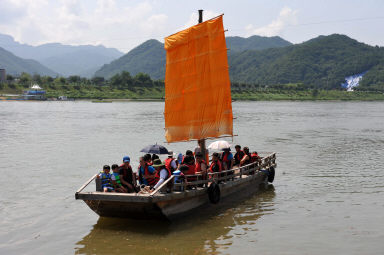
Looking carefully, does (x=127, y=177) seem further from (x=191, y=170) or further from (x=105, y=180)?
(x=191, y=170)

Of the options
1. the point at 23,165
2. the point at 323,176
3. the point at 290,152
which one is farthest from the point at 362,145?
the point at 23,165

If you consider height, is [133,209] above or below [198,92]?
below

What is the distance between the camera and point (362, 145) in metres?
39.1

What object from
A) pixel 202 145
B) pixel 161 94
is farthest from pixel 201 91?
pixel 161 94

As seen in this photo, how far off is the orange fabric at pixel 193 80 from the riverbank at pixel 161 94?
124379 mm

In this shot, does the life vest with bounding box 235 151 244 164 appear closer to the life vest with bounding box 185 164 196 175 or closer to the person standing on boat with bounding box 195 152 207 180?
the person standing on boat with bounding box 195 152 207 180

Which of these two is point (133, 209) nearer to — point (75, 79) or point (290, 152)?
point (290, 152)

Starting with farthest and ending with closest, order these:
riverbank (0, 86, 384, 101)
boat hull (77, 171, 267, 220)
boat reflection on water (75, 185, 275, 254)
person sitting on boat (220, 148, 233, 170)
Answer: riverbank (0, 86, 384, 101) → person sitting on boat (220, 148, 233, 170) → boat hull (77, 171, 267, 220) → boat reflection on water (75, 185, 275, 254)

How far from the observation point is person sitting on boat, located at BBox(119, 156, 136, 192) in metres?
14.4

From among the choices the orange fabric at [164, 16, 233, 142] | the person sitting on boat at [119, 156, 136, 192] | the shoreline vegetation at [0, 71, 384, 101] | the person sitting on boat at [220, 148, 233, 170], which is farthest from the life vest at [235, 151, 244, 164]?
the shoreline vegetation at [0, 71, 384, 101]

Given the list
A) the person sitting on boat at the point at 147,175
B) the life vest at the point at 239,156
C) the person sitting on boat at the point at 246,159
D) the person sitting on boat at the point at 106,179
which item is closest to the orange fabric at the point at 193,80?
the life vest at the point at 239,156

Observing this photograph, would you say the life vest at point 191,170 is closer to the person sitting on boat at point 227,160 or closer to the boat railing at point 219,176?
the boat railing at point 219,176

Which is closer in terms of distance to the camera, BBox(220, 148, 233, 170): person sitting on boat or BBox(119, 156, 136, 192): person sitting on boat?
BBox(119, 156, 136, 192): person sitting on boat

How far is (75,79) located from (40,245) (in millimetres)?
165703
